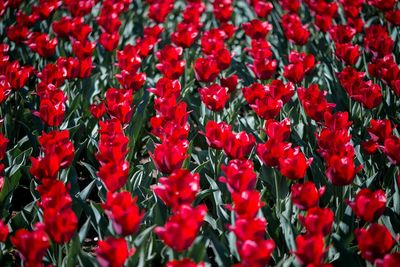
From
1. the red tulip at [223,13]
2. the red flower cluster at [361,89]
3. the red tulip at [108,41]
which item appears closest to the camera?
the red flower cluster at [361,89]

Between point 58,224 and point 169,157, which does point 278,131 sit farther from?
point 58,224

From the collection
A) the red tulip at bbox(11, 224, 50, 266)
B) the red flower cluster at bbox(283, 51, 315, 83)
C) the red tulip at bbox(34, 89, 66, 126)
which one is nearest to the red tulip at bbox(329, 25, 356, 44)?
the red flower cluster at bbox(283, 51, 315, 83)

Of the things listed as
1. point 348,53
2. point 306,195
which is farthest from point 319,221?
point 348,53

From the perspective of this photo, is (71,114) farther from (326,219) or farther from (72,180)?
(326,219)

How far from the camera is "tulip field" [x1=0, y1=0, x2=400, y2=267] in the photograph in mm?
1816

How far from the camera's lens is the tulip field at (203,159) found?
1.82 m

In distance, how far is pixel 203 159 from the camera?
9.36 feet

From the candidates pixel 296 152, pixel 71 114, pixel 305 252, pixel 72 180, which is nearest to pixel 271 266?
pixel 296 152

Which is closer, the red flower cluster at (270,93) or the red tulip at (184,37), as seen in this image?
the red flower cluster at (270,93)

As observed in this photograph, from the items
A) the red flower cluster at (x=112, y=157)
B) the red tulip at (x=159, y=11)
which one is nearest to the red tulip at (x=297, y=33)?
the red tulip at (x=159, y=11)

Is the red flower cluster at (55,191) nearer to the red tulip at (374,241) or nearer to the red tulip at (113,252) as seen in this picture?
the red tulip at (113,252)

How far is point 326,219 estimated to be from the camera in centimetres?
181

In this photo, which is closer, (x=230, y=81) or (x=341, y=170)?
(x=341, y=170)

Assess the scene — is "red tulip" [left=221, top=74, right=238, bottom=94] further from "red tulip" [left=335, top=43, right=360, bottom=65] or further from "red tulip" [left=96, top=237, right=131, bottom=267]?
"red tulip" [left=96, top=237, right=131, bottom=267]
